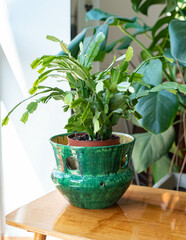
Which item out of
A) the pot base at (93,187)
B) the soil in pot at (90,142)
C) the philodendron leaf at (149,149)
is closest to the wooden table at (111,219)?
the pot base at (93,187)

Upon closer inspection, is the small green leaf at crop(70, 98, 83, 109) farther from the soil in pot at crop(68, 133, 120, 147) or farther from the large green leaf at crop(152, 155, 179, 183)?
the large green leaf at crop(152, 155, 179, 183)

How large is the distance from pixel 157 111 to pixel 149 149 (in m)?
0.48

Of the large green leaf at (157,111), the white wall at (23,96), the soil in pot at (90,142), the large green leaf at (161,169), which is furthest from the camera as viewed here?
the large green leaf at (161,169)

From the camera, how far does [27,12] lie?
131 cm

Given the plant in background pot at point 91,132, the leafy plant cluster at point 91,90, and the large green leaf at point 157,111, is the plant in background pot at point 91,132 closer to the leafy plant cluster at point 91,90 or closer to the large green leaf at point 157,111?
the leafy plant cluster at point 91,90

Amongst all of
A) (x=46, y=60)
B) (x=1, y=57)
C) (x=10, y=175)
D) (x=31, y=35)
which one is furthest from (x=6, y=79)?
(x=46, y=60)

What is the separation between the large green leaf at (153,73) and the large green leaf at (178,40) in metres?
0.16

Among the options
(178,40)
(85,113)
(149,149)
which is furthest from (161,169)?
(85,113)

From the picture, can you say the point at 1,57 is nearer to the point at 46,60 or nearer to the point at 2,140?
the point at 2,140

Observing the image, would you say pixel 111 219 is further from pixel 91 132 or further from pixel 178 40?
pixel 178 40

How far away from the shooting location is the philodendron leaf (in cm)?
133

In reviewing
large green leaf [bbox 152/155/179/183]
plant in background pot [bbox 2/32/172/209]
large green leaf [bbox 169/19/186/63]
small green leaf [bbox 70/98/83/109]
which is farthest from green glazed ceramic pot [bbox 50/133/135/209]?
large green leaf [bbox 152/155/179/183]

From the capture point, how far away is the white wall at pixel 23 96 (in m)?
1.29

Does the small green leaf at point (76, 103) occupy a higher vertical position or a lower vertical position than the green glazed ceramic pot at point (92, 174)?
higher
